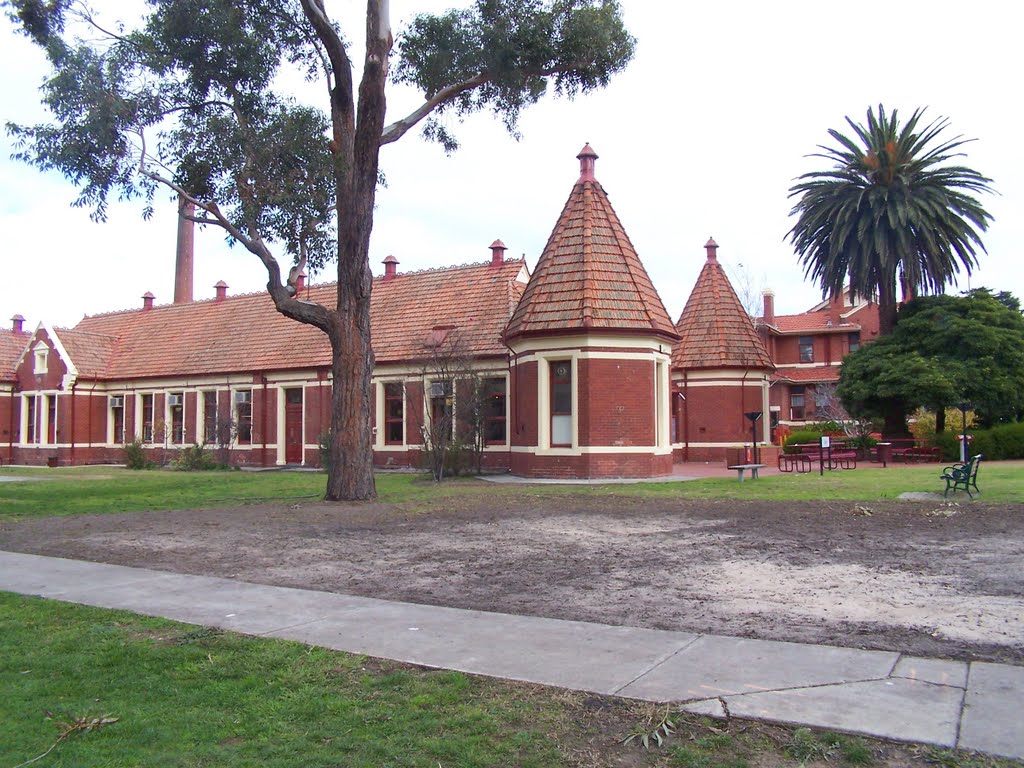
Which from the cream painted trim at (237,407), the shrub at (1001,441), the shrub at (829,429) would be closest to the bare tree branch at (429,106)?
the cream painted trim at (237,407)

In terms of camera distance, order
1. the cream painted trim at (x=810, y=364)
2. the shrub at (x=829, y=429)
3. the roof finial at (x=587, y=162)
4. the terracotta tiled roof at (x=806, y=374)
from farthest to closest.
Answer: the cream painted trim at (x=810, y=364), the terracotta tiled roof at (x=806, y=374), the shrub at (x=829, y=429), the roof finial at (x=587, y=162)

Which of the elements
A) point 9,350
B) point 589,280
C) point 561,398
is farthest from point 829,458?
point 9,350

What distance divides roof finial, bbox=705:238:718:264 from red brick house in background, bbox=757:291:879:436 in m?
24.9

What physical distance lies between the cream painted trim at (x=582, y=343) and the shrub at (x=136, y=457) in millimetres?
19543

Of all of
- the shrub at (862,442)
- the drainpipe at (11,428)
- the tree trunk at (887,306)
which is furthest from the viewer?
the drainpipe at (11,428)

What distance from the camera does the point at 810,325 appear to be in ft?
199

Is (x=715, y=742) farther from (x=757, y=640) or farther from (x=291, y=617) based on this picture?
(x=291, y=617)

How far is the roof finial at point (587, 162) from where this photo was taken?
1042 inches

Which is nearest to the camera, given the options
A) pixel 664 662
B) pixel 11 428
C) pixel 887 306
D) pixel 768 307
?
pixel 664 662

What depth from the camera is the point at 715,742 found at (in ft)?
13.9

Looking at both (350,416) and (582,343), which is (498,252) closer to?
(582,343)

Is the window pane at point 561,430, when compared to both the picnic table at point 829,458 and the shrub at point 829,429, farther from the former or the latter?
the shrub at point 829,429

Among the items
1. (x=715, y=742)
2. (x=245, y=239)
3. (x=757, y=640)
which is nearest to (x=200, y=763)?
(x=715, y=742)

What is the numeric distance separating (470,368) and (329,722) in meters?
20.0
